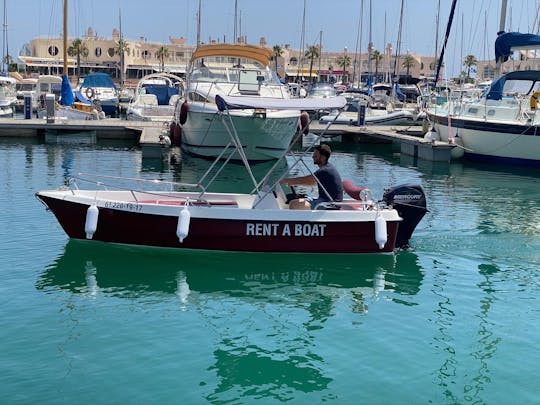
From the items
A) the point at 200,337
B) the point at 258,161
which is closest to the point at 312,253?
the point at 200,337

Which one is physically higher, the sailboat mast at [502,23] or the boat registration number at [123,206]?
the sailboat mast at [502,23]

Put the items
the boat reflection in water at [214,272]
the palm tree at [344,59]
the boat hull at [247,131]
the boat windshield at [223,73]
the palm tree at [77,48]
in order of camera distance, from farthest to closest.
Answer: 1. the palm tree at [344,59]
2. the palm tree at [77,48]
3. the boat windshield at [223,73]
4. the boat hull at [247,131]
5. the boat reflection in water at [214,272]

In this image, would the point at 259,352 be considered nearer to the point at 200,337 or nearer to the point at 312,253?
the point at 200,337

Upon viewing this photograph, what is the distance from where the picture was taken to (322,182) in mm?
11609

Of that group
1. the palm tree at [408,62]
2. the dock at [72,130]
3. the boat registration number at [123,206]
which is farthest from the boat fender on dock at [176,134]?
the palm tree at [408,62]

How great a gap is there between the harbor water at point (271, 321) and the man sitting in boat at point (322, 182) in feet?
3.13

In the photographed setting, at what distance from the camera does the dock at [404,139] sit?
2641 centimetres

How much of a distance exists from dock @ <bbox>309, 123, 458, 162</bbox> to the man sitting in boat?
12.4 m

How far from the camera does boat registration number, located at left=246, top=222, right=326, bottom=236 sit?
11.5 m

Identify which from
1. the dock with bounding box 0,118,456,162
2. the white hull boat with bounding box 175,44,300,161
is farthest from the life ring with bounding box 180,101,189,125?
the dock with bounding box 0,118,456,162

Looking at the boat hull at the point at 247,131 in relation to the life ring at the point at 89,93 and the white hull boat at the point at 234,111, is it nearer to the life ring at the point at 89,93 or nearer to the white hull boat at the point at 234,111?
the white hull boat at the point at 234,111

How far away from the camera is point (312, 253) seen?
1189cm

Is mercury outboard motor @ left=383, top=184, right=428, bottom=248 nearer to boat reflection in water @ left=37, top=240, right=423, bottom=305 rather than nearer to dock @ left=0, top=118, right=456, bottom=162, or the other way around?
boat reflection in water @ left=37, top=240, right=423, bottom=305

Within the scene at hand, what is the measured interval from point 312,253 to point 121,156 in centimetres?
1590
